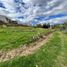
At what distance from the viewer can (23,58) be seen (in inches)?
1085

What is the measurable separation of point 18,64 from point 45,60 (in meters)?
3.32

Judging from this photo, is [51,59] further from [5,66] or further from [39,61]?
[5,66]

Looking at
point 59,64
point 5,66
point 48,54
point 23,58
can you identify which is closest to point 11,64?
point 5,66

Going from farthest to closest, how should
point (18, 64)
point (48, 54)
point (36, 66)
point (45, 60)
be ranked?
point (48, 54) < point (45, 60) < point (18, 64) < point (36, 66)

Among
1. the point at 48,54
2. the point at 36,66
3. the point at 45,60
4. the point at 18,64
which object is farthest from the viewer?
the point at 48,54

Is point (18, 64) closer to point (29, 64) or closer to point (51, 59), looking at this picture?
point (29, 64)

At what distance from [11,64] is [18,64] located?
25.4 inches

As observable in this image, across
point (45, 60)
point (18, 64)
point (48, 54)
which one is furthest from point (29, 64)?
point (48, 54)

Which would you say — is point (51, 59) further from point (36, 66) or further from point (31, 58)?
point (36, 66)

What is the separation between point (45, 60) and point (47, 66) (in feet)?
9.47

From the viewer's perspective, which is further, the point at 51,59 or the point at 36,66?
the point at 51,59

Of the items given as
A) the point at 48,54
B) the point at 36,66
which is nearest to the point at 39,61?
→ the point at 36,66

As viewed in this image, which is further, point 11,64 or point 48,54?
point 48,54

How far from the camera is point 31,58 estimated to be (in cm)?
2756
